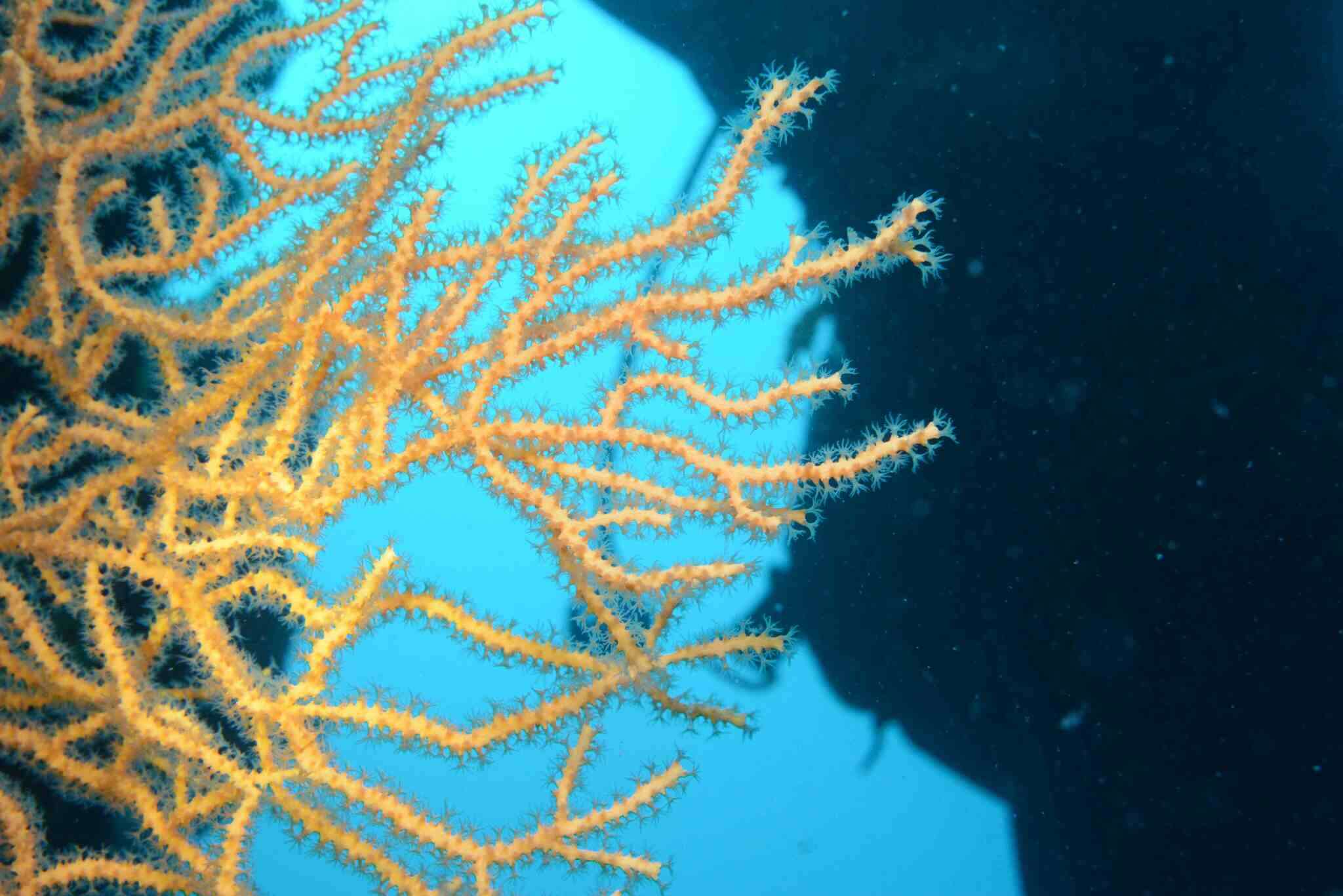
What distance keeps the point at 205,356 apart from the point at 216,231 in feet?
3.92

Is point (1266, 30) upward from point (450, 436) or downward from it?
upward

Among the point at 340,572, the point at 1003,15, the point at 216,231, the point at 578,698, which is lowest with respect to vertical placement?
the point at 578,698

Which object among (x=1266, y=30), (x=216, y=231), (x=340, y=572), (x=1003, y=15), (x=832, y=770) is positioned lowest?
(x=832, y=770)

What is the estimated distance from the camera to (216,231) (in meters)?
2.39

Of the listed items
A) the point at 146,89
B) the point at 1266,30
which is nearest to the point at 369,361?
the point at 146,89

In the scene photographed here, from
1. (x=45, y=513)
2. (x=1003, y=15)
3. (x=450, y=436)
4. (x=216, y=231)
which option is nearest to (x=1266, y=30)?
(x=1003, y=15)

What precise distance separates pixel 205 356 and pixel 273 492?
65.4 inches

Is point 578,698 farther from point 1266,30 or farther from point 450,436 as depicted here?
point 1266,30

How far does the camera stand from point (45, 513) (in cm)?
226

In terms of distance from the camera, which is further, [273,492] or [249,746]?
[249,746]

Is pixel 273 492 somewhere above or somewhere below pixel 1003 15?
below

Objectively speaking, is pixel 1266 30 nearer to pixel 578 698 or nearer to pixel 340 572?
pixel 578 698

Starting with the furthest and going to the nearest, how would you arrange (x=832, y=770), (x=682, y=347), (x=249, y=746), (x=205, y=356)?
(x=832, y=770) → (x=249, y=746) → (x=205, y=356) → (x=682, y=347)

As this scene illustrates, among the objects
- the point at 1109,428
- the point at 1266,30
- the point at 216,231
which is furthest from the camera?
the point at 1109,428
